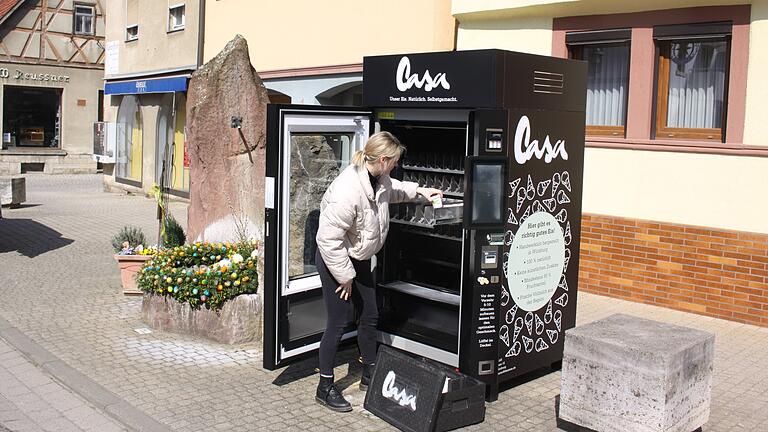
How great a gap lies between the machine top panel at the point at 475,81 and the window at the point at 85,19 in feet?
84.1

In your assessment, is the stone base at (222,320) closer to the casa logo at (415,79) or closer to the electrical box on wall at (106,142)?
the casa logo at (415,79)

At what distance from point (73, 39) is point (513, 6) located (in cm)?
2262

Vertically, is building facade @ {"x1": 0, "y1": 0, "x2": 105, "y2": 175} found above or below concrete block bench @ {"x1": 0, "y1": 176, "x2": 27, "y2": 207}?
above

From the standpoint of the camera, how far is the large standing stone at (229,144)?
28.5 feet

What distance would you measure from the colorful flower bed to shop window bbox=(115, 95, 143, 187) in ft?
48.8

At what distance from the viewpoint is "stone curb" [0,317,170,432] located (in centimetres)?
553

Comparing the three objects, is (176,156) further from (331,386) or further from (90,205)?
(331,386)

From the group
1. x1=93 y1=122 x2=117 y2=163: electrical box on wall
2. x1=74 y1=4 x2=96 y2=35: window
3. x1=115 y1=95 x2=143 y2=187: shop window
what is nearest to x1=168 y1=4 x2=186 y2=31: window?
x1=115 y1=95 x2=143 y2=187: shop window

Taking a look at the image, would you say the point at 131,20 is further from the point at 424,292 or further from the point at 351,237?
the point at 351,237

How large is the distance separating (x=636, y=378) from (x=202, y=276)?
12.7 feet

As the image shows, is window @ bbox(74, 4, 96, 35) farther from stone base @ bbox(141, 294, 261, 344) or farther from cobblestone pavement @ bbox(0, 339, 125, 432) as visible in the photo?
cobblestone pavement @ bbox(0, 339, 125, 432)

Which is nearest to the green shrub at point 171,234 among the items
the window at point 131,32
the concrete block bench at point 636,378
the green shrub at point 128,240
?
the green shrub at point 128,240

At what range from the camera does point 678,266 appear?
29.6 feet

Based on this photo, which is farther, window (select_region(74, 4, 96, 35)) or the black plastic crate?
window (select_region(74, 4, 96, 35))
